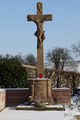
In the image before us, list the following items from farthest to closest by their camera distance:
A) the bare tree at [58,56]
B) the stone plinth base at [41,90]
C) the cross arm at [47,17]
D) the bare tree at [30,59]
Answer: the bare tree at [30,59] → the bare tree at [58,56] → the cross arm at [47,17] → the stone plinth base at [41,90]

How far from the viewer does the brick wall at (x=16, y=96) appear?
49.1 ft

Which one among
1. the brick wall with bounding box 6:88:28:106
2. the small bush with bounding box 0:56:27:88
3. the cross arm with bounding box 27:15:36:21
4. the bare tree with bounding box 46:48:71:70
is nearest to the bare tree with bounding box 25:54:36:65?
the bare tree with bounding box 46:48:71:70

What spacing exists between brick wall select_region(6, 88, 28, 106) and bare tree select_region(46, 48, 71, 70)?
27.8m

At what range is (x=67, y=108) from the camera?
13242 mm

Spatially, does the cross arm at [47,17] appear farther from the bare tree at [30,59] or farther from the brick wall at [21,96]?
the bare tree at [30,59]

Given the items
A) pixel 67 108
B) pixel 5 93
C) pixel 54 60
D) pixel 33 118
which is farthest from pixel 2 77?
pixel 54 60

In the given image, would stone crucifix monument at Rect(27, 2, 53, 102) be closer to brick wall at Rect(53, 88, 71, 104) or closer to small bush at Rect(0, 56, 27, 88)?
brick wall at Rect(53, 88, 71, 104)

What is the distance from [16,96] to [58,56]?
2987 centimetres

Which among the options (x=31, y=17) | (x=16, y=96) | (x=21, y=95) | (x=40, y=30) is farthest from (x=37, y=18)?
(x=16, y=96)

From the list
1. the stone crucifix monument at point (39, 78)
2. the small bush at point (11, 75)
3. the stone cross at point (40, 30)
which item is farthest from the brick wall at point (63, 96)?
the small bush at point (11, 75)

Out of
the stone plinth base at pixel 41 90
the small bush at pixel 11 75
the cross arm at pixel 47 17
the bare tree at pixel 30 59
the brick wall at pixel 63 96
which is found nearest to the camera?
the stone plinth base at pixel 41 90

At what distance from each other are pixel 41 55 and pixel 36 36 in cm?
110

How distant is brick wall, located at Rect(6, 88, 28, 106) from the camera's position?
589 inches

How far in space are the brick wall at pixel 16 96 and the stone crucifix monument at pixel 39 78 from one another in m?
1.24
